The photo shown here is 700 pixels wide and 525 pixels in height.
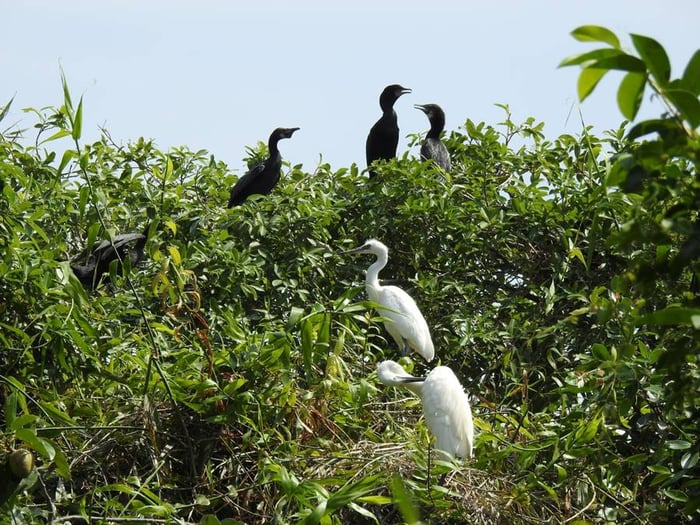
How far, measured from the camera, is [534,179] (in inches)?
250

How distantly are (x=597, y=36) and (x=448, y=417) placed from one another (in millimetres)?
3268

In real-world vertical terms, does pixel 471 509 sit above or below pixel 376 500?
below

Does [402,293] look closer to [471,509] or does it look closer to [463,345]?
[463,345]

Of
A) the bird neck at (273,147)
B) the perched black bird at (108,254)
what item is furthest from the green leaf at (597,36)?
the bird neck at (273,147)

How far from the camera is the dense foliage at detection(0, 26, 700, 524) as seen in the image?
2896 millimetres

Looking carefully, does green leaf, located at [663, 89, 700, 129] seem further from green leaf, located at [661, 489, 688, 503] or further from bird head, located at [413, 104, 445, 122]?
bird head, located at [413, 104, 445, 122]

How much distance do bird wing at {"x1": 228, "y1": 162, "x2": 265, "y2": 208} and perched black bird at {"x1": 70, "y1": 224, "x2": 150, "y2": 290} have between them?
1.46 meters

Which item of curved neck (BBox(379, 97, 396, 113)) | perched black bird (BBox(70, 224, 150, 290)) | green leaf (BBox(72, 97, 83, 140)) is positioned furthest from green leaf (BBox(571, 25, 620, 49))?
curved neck (BBox(379, 97, 396, 113))

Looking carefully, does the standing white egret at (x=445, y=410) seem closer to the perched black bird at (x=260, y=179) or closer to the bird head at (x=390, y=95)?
the perched black bird at (x=260, y=179)

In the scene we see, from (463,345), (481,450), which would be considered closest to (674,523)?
(481,450)

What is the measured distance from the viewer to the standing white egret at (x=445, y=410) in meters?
4.55

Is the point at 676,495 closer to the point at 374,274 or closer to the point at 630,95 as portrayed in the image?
the point at 630,95

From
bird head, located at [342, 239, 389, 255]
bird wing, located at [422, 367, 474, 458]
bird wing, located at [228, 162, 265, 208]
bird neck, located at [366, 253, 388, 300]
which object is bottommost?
bird wing, located at [422, 367, 474, 458]

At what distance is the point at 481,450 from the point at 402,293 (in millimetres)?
1647
